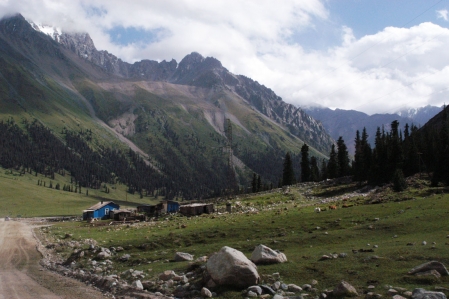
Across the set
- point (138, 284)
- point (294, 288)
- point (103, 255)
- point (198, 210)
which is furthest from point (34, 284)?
point (198, 210)

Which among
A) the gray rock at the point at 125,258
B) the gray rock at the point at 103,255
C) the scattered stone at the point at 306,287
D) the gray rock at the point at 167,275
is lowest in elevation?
the gray rock at the point at 103,255

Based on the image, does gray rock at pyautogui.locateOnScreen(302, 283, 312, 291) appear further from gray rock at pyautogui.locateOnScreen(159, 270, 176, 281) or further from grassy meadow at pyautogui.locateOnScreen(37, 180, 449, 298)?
gray rock at pyautogui.locateOnScreen(159, 270, 176, 281)

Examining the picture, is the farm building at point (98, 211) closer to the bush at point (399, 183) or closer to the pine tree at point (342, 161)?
the pine tree at point (342, 161)

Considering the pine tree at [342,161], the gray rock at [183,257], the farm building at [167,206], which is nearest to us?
the gray rock at [183,257]

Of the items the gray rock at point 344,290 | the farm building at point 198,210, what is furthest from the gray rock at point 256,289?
A: the farm building at point 198,210

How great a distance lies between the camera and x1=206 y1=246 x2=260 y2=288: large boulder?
16.0 m

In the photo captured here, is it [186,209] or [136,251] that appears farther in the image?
[186,209]

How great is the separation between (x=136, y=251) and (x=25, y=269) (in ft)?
28.6

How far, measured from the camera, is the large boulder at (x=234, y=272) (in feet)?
52.4

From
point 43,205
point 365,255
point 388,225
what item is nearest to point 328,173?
point 388,225

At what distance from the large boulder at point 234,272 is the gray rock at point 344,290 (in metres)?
3.92

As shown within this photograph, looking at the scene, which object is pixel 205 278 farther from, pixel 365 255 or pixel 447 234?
pixel 447 234

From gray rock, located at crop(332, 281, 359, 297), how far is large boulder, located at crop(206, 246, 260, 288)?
3.92m

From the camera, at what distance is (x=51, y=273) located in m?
24.5
